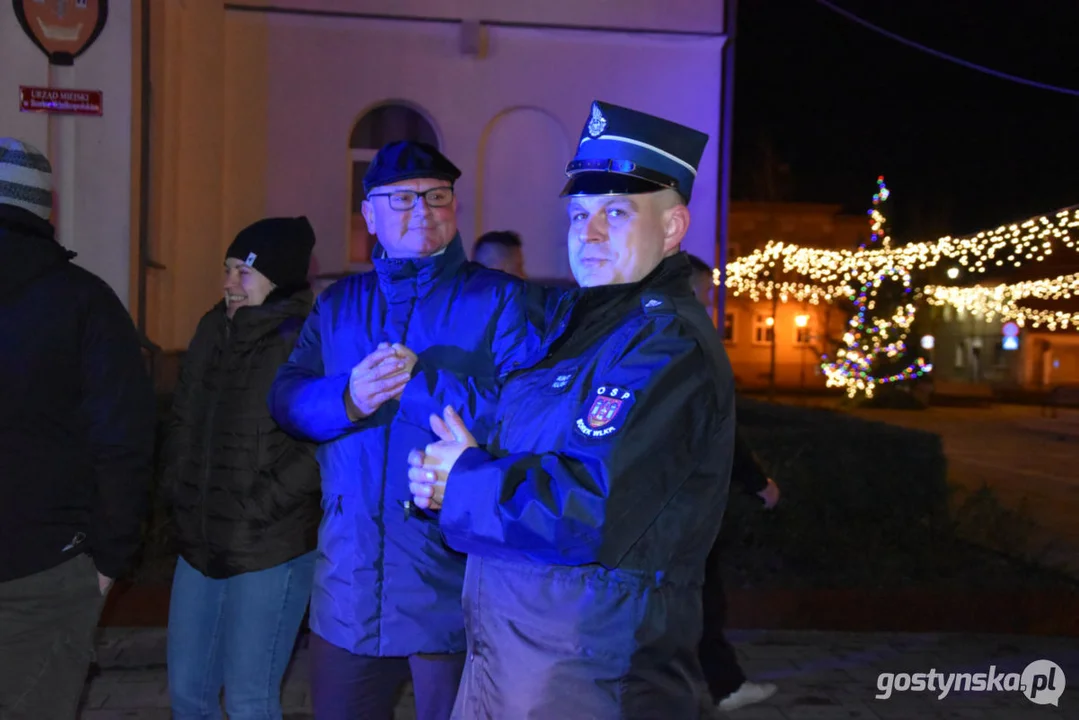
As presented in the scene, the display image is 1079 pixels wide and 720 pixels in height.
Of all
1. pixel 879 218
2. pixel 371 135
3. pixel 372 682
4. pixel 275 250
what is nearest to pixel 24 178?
pixel 275 250

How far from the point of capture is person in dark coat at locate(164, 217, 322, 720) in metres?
3.11

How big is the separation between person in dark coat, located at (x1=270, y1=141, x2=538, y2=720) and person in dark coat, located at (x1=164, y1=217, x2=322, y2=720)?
1.19ft

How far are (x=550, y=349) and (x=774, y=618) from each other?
4.45m

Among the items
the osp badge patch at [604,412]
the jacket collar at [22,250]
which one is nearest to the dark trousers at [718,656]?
the osp badge patch at [604,412]

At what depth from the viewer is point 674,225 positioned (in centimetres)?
212

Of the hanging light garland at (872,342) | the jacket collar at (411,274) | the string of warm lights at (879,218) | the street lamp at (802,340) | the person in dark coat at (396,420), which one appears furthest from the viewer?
the street lamp at (802,340)

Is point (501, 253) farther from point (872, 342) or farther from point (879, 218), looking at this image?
point (872, 342)

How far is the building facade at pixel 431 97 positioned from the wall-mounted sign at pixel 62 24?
10.4 feet

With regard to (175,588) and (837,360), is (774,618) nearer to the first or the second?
(175,588)

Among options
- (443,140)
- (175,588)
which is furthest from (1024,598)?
(443,140)

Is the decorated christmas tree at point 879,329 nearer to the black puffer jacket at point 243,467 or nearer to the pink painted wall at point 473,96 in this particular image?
the pink painted wall at point 473,96

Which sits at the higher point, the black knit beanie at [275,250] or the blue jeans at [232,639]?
the black knit beanie at [275,250]

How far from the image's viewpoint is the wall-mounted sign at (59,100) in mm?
6809

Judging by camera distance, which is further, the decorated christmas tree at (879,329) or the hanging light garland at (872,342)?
the hanging light garland at (872,342)
